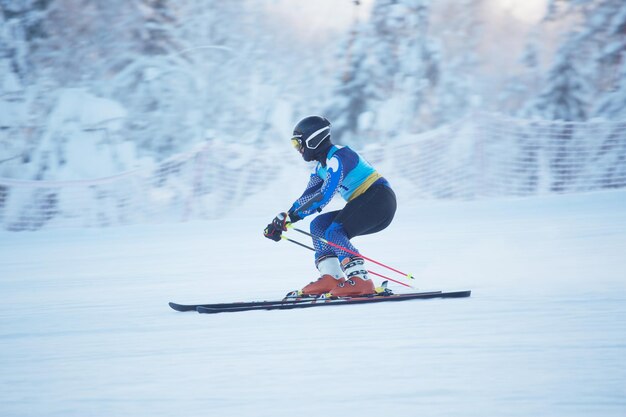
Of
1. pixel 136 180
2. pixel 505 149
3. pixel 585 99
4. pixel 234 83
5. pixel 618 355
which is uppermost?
pixel 234 83

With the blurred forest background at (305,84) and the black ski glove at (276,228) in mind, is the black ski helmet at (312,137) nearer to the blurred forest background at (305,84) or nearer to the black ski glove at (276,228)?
the black ski glove at (276,228)

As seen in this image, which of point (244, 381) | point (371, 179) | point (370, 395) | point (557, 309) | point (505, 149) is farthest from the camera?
point (505, 149)

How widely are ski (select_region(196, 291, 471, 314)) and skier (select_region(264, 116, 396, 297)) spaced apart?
105mm

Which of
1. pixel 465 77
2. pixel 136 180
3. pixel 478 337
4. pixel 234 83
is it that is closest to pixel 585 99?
pixel 465 77

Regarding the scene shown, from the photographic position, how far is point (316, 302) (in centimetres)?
479

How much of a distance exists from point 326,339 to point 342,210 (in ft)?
4.40

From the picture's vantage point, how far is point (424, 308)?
454cm

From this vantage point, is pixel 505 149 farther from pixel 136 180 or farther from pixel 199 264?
pixel 199 264

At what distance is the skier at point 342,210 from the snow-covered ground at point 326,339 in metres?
0.33

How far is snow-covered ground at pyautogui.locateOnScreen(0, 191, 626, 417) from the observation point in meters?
2.82

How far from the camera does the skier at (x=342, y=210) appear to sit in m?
4.85

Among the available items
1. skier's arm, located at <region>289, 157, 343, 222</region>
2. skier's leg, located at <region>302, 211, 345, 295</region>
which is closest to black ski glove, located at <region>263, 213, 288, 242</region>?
skier's arm, located at <region>289, 157, 343, 222</region>

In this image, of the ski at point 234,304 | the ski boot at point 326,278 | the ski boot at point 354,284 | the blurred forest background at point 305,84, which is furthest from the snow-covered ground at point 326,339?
the blurred forest background at point 305,84

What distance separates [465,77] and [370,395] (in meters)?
17.7
